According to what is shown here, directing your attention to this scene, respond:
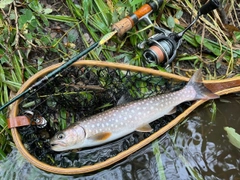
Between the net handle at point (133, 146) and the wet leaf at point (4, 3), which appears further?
the wet leaf at point (4, 3)

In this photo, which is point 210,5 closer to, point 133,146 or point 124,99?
point 124,99

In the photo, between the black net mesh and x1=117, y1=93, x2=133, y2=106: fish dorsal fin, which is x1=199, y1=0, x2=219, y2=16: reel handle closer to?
the black net mesh

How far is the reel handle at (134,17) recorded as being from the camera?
8.72 ft

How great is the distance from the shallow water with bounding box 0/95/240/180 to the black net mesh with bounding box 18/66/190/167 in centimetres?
12

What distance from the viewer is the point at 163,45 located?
2734 mm

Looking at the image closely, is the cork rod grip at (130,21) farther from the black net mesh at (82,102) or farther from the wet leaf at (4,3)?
the wet leaf at (4,3)

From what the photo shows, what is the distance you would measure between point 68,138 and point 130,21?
1.00m

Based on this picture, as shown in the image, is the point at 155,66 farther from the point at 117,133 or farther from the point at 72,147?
the point at 72,147

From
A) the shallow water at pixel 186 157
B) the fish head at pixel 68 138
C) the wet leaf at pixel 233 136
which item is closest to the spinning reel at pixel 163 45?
the shallow water at pixel 186 157

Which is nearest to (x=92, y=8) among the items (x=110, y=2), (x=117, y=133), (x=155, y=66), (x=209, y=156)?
(x=110, y=2)

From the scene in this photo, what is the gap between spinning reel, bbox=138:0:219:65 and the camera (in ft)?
8.94

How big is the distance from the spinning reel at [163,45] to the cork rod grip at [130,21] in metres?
0.08

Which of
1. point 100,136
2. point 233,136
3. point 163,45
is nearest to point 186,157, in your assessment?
point 233,136

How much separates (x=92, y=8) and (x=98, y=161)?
125 cm
